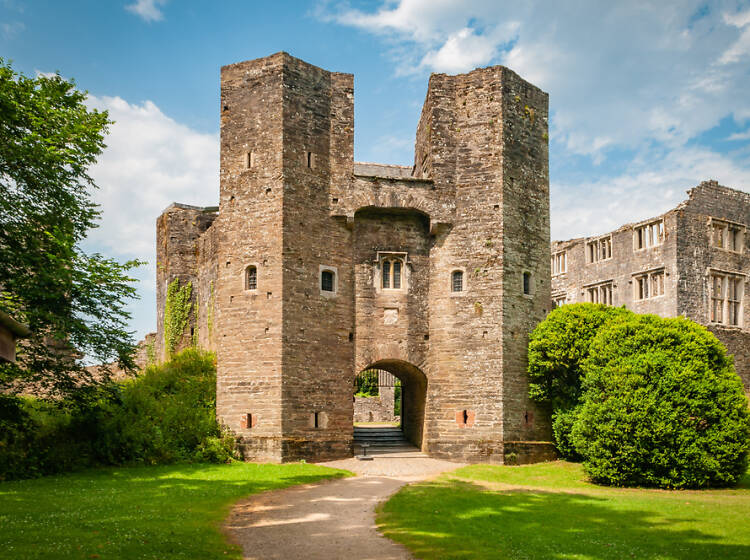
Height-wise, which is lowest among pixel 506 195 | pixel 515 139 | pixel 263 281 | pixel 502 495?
pixel 502 495

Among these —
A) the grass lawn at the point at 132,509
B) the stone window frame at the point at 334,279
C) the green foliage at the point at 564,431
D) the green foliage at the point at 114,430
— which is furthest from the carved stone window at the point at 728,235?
the green foliage at the point at 114,430

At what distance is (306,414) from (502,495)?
A: 28.0 ft

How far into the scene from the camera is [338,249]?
25.7m

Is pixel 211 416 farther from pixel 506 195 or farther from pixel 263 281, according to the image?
pixel 506 195

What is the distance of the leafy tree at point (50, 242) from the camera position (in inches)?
764

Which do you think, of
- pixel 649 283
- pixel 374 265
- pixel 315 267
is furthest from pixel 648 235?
pixel 315 267

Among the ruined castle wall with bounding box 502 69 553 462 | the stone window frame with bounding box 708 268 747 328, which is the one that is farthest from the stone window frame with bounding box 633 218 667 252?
the ruined castle wall with bounding box 502 69 553 462

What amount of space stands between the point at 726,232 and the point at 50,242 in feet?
110

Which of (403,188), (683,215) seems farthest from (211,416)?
(683,215)

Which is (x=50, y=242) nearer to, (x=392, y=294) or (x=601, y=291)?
(x=392, y=294)

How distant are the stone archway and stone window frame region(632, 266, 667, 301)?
15.4 meters

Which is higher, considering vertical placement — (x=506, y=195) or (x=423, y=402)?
(x=506, y=195)

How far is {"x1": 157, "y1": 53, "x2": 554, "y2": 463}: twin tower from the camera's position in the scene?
950 inches

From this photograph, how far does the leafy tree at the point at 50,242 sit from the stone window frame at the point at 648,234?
27.0 m
